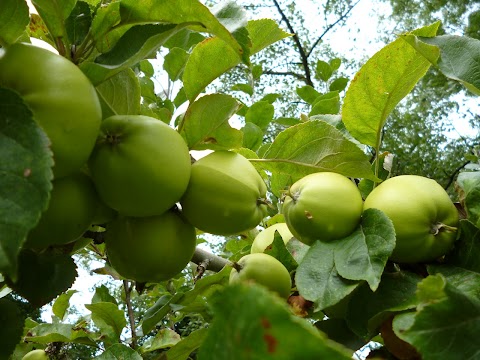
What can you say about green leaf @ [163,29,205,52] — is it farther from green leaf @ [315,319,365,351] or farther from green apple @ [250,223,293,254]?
green leaf @ [315,319,365,351]

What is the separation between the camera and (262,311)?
22 centimetres

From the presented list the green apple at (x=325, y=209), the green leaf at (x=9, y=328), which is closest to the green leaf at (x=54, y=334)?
the green leaf at (x=9, y=328)

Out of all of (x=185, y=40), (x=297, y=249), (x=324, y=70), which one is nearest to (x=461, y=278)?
(x=297, y=249)

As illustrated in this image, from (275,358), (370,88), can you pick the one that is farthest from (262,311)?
(370,88)

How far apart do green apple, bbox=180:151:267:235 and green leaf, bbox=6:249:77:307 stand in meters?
→ 0.20

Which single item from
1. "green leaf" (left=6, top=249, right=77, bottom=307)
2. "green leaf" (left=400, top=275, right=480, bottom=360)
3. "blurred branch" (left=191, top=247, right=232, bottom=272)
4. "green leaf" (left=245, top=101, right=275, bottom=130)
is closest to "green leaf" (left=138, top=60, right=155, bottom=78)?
"green leaf" (left=245, top=101, right=275, bottom=130)

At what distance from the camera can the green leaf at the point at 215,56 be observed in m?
0.70

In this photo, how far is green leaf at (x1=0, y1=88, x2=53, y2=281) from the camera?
0.40 metres

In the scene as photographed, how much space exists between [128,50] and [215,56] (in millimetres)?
133

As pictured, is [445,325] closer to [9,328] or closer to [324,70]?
[9,328]

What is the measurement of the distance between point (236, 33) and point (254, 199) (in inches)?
7.9

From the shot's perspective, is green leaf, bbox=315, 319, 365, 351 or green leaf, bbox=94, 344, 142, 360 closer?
green leaf, bbox=315, 319, 365, 351

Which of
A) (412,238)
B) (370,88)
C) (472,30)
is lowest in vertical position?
(472,30)

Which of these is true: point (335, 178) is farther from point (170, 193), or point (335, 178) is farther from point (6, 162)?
point (6, 162)
